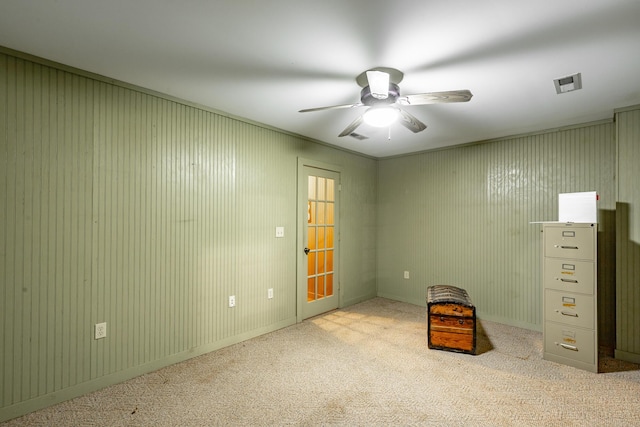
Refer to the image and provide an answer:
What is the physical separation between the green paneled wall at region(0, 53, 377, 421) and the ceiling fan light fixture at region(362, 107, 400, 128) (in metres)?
1.52

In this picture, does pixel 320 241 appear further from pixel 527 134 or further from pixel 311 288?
pixel 527 134

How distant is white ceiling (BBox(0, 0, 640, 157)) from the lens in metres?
1.56

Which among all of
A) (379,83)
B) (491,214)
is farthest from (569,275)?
(379,83)

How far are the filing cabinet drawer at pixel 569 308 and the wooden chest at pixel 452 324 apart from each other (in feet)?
2.24

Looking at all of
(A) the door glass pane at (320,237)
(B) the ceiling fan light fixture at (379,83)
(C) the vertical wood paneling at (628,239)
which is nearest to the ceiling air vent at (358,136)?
(A) the door glass pane at (320,237)

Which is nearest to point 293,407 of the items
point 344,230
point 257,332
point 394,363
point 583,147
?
point 394,363

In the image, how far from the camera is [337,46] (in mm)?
1895

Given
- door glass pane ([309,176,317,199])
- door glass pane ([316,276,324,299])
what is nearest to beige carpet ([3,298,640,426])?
door glass pane ([316,276,324,299])

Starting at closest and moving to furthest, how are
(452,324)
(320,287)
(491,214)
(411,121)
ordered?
(411,121) → (452,324) → (491,214) → (320,287)

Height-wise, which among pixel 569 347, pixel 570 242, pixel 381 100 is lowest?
pixel 569 347

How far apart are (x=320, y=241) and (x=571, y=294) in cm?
271

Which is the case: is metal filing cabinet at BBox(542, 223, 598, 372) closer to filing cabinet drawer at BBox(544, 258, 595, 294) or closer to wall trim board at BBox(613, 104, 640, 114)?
filing cabinet drawer at BBox(544, 258, 595, 294)

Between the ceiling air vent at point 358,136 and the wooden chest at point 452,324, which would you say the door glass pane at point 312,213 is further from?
the wooden chest at point 452,324

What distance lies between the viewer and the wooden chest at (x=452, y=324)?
2.91 metres
